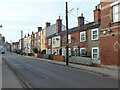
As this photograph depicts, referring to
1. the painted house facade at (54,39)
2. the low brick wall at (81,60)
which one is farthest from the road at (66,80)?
the painted house facade at (54,39)

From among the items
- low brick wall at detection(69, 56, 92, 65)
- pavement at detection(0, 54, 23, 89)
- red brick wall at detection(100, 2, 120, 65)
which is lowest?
pavement at detection(0, 54, 23, 89)

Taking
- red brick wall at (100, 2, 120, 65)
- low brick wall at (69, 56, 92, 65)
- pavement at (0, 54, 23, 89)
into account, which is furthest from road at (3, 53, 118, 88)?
low brick wall at (69, 56, 92, 65)

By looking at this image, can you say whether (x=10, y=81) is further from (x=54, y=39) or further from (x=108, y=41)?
(x=54, y=39)

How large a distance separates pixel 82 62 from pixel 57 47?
46.6ft

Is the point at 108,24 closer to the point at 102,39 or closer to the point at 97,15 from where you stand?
the point at 102,39

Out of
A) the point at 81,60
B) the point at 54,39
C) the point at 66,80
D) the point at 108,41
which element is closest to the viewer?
the point at 66,80

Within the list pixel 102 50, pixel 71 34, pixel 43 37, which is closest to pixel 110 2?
pixel 102 50

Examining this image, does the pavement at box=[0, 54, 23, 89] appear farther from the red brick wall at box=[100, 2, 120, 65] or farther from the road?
the red brick wall at box=[100, 2, 120, 65]

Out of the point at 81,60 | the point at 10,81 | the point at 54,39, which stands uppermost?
the point at 54,39

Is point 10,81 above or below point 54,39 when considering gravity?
below

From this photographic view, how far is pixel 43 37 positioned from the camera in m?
47.7

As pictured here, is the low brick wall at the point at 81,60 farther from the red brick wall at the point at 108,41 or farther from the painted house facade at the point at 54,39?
the painted house facade at the point at 54,39

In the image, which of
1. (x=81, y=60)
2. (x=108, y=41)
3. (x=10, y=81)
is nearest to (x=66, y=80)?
(x=10, y=81)

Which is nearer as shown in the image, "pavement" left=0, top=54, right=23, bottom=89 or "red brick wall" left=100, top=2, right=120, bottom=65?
"pavement" left=0, top=54, right=23, bottom=89
